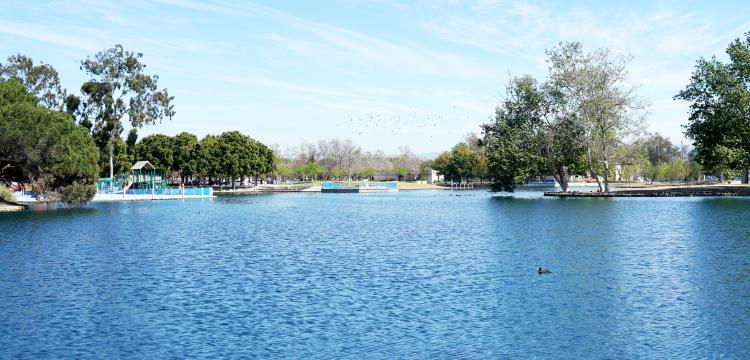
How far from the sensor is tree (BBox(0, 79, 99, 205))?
63656 mm

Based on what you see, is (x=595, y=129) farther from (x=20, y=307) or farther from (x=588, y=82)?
(x=20, y=307)

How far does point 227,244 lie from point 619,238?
22997 millimetres

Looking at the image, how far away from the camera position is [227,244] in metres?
39.9

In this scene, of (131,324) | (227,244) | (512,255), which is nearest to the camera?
(131,324)

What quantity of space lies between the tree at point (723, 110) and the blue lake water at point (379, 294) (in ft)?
136

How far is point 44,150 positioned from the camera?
2574 inches

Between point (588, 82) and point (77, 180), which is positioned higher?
A: point (588, 82)

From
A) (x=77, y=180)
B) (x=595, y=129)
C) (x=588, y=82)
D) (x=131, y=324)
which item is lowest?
(x=131, y=324)

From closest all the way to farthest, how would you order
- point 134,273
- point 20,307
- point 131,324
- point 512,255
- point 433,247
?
point 131,324, point 20,307, point 134,273, point 512,255, point 433,247

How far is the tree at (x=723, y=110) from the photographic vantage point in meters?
81.4

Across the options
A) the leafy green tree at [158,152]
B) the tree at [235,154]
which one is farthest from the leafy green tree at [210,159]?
the leafy green tree at [158,152]

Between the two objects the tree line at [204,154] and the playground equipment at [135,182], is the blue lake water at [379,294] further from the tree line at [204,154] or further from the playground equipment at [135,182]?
the tree line at [204,154]

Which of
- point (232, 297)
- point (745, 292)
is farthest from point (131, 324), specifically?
point (745, 292)

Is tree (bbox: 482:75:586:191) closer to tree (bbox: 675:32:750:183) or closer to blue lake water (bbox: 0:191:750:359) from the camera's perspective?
tree (bbox: 675:32:750:183)
